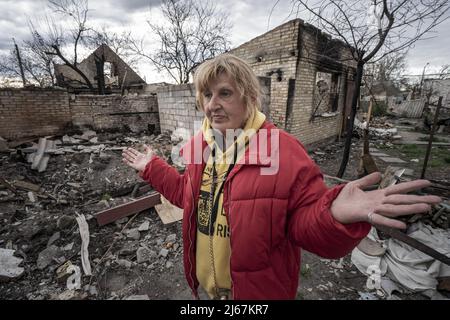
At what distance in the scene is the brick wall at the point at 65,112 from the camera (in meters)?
6.37

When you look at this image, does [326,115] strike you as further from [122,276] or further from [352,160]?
[122,276]

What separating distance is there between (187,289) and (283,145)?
7.78ft

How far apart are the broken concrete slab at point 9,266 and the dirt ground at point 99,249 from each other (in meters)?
0.07

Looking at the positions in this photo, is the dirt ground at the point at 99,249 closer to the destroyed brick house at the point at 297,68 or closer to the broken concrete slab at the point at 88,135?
the broken concrete slab at the point at 88,135

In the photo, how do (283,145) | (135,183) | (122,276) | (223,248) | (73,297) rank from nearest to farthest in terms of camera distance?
(283,145) → (223,248) → (73,297) → (122,276) → (135,183)

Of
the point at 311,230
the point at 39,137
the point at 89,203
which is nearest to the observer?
the point at 311,230

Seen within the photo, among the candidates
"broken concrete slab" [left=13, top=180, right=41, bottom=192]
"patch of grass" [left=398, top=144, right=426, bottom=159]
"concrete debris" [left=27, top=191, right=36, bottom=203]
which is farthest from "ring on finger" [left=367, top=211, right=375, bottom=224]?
"patch of grass" [left=398, top=144, right=426, bottom=159]

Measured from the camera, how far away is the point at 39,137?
22.2ft

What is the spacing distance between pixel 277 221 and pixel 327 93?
931 cm

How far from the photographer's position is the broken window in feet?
27.8

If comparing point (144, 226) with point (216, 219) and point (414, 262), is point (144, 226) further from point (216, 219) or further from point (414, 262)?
point (414, 262)

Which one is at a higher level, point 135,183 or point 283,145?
point 283,145
